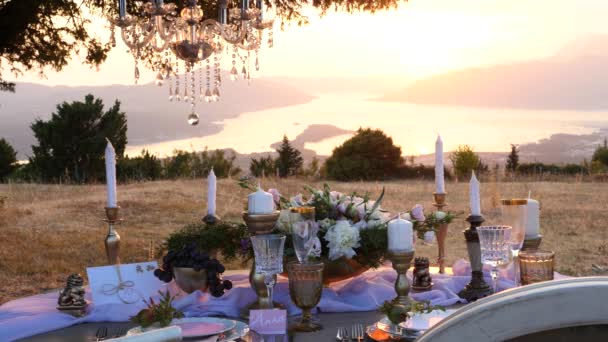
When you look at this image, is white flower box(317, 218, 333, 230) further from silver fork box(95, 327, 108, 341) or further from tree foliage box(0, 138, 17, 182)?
tree foliage box(0, 138, 17, 182)

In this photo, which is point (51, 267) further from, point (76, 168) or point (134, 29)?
point (76, 168)

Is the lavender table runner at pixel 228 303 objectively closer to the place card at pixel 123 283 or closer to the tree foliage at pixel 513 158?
the place card at pixel 123 283

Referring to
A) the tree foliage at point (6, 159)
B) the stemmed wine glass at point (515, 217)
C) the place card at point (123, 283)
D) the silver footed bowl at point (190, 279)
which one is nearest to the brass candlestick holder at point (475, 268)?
the stemmed wine glass at point (515, 217)

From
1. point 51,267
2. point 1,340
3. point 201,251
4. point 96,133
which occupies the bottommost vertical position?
point 51,267

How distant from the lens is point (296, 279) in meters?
1.88

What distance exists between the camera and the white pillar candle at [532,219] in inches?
91.8

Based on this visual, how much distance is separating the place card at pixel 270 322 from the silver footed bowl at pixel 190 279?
0.40m

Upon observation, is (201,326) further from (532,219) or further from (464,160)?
(464,160)

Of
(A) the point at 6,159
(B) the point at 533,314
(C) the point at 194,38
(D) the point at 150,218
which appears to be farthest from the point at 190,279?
(A) the point at 6,159

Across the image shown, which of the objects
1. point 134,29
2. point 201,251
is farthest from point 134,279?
point 134,29

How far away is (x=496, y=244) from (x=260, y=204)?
62 centimetres

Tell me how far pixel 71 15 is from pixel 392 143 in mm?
7711

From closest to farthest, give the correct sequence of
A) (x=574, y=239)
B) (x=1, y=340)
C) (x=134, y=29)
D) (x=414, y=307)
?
(x=414, y=307) → (x=1, y=340) → (x=134, y=29) → (x=574, y=239)

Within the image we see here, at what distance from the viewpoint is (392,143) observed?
13.8m
